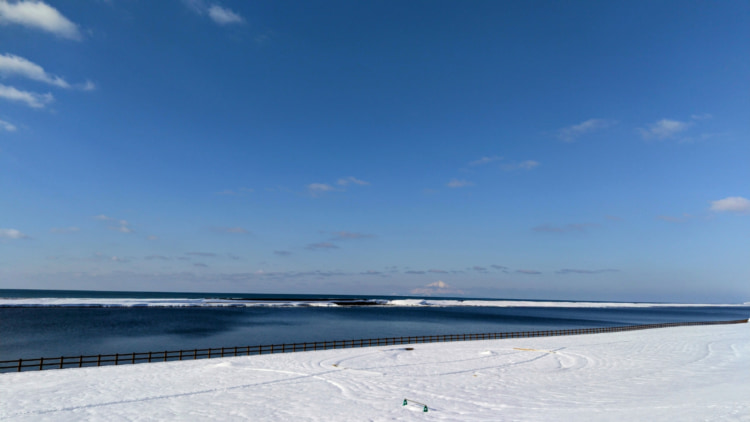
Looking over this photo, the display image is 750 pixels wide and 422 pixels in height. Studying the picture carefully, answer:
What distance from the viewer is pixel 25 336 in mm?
59406

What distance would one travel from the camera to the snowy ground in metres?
18.7

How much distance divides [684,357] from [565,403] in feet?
85.5

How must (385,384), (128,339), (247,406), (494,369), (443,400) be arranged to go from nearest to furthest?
(247,406), (443,400), (385,384), (494,369), (128,339)

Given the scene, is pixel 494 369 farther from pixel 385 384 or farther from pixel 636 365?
pixel 636 365

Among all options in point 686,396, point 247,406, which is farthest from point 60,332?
point 686,396

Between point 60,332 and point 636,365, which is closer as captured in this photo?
point 636,365

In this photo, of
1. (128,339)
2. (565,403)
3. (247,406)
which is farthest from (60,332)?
(565,403)

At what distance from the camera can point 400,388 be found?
2434 centimetres

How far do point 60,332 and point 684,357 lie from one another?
83797mm

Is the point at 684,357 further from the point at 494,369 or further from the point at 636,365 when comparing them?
the point at 494,369

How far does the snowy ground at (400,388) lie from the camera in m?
18.7

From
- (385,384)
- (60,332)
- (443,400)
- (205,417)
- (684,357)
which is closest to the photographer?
(205,417)

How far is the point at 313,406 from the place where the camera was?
2042cm

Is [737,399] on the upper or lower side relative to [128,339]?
upper
